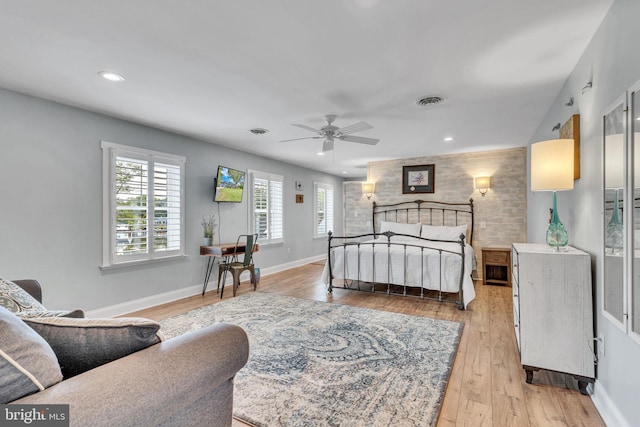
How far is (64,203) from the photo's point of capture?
3359 mm

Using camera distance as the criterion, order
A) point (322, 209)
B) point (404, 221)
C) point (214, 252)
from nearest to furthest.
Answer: point (214, 252), point (404, 221), point (322, 209)

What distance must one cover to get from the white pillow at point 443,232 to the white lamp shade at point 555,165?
11.0ft

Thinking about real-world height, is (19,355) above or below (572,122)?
below

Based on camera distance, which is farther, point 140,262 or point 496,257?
point 496,257

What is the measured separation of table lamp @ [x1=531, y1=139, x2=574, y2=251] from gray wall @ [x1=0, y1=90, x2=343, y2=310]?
12.2ft

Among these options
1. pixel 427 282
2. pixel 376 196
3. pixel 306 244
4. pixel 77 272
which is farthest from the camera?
pixel 306 244

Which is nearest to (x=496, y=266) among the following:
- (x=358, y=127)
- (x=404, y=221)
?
(x=404, y=221)

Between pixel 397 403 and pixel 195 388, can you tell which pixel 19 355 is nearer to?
pixel 195 388

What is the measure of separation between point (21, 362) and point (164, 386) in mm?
385

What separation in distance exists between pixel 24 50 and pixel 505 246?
686 centimetres

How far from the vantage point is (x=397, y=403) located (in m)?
2.00

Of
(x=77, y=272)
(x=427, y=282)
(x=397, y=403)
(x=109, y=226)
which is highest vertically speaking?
(x=109, y=226)

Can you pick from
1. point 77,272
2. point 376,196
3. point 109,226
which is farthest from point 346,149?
point 77,272

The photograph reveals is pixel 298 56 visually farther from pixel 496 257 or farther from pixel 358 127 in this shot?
pixel 496 257
